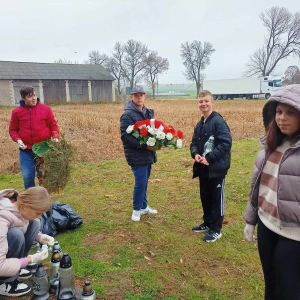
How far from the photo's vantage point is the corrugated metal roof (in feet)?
112

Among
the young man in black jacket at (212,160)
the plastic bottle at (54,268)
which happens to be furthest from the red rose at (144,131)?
the plastic bottle at (54,268)

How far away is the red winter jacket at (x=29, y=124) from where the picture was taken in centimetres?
472

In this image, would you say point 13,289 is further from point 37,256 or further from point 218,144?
point 218,144

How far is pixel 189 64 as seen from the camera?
67.5 m

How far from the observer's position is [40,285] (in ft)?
9.39

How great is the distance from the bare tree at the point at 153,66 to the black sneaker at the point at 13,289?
59368 millimetres

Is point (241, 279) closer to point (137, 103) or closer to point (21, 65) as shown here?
point (137, 103)

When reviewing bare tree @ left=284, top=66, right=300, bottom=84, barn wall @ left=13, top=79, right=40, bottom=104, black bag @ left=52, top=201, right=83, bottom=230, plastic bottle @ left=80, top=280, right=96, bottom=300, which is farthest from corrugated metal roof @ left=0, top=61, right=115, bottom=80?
plastic bottle @ left=80, top=280, right=96, bottom=300

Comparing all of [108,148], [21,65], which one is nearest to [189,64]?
[21,65]

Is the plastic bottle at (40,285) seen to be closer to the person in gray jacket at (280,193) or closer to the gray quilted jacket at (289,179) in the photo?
the person in gray jacket at (280,193)

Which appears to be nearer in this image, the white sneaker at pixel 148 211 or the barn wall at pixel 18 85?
the white sneaker at pixel 148 211

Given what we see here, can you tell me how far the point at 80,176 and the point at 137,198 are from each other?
310 centimetres

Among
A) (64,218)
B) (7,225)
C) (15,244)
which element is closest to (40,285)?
(15,244)

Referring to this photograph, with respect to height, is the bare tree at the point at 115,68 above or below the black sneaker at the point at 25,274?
above
